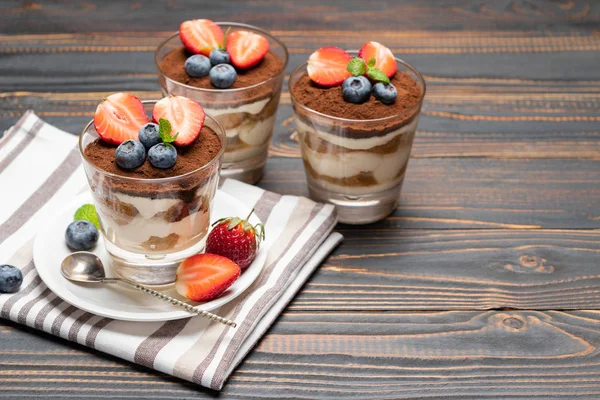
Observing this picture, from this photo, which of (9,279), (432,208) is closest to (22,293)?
(9,279)

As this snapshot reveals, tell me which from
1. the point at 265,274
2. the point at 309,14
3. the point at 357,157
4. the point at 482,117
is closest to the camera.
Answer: the point at 265,274

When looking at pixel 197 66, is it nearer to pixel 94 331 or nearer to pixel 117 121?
pixel 117 121

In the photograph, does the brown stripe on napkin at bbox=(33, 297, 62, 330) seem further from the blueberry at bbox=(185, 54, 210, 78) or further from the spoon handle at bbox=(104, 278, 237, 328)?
the blueberry at bbox=(185, 54, 210, 78)

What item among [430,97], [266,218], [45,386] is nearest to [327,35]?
[430,97]

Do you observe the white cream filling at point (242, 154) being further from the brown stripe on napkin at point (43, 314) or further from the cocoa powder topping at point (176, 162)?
the brown stripe on napkin at point (43, 314)

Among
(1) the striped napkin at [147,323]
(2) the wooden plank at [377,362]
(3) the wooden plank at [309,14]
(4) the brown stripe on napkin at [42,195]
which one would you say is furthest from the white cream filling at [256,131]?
(3) the wooden plank at [309,14]

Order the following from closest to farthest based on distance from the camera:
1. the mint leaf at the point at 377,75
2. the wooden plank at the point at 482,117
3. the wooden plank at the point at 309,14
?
1. the mint leaf at the point at 377,75
2. the wooden plank at the point at 482,117
3. the wooden plank at the point at 309,14

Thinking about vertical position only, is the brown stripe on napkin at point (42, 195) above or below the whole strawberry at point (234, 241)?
below
